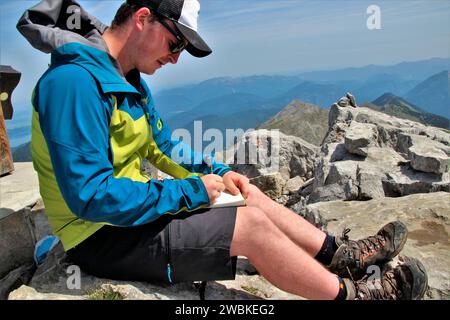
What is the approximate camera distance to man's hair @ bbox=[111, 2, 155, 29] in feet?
12.7

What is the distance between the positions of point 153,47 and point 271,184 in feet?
27.2

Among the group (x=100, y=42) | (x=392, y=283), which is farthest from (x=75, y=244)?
(x=392, y=283)

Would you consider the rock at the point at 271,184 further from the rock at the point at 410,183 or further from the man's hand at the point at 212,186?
the man's hand at the point at 212,186

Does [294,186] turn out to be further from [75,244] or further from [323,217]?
[75,244]

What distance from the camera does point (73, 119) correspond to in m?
3.31

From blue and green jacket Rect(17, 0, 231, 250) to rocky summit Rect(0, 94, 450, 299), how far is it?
78 centimetres

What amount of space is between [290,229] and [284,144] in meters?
9.00

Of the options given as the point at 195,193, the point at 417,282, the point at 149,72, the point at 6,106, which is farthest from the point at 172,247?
the point at 6,106

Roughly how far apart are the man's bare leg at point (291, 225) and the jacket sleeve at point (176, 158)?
0.79 meters

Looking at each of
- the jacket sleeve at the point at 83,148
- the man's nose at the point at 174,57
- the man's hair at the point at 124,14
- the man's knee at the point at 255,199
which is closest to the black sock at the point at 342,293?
the man's knee at the point at 255,199

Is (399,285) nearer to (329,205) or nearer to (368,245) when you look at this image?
(368,245)

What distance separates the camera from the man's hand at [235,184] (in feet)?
15.2

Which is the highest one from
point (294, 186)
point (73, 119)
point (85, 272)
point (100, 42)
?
point (100, 42)

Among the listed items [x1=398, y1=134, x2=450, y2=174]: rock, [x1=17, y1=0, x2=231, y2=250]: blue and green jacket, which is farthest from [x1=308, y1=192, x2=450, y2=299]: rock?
[x1=17, y1=0, x2=231, y2=250]: blue and green jacket
